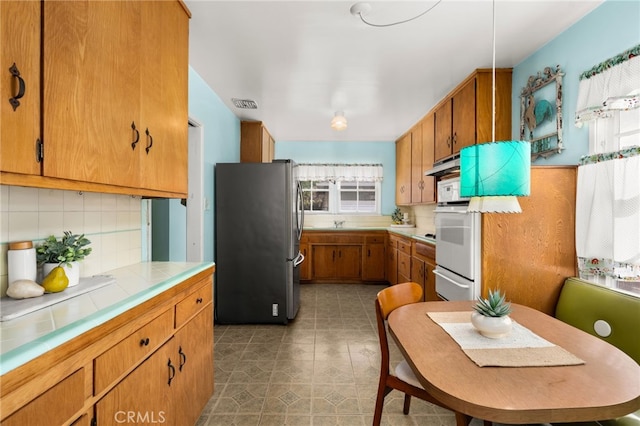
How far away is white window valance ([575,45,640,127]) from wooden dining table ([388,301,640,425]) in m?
1.33

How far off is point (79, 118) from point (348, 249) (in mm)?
4338

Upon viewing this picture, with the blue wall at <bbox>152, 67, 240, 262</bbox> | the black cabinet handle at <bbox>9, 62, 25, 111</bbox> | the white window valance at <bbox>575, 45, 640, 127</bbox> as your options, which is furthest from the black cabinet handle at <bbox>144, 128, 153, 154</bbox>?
the white window valance at <bbox>575, 45, 640, 127</bbox>

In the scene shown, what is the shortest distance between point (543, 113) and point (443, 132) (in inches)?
47.9

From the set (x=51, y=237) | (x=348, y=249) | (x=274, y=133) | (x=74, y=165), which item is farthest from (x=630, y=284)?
(x=274, y=133)

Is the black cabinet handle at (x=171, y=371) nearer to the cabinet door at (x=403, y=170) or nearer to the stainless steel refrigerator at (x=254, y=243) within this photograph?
the stainless steel refrigerator at (x=254, y=243)

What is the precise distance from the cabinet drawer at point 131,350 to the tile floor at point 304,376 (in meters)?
0.83

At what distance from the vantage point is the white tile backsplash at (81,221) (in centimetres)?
122

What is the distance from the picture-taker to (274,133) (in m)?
5.22

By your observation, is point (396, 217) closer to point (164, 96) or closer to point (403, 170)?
point (403, 170)

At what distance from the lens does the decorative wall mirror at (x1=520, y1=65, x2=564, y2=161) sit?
2227 millimetres

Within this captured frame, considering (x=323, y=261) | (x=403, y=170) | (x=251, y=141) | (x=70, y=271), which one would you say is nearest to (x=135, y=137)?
(x=70, y=271)

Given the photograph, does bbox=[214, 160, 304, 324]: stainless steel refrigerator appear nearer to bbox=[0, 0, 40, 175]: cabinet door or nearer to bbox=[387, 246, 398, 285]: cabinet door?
bbox=[387, 246, 398, 285]: cabinet door

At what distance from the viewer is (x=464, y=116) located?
303 cm

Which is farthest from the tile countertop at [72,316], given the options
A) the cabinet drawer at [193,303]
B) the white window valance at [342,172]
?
the white window valance at [342,172]
